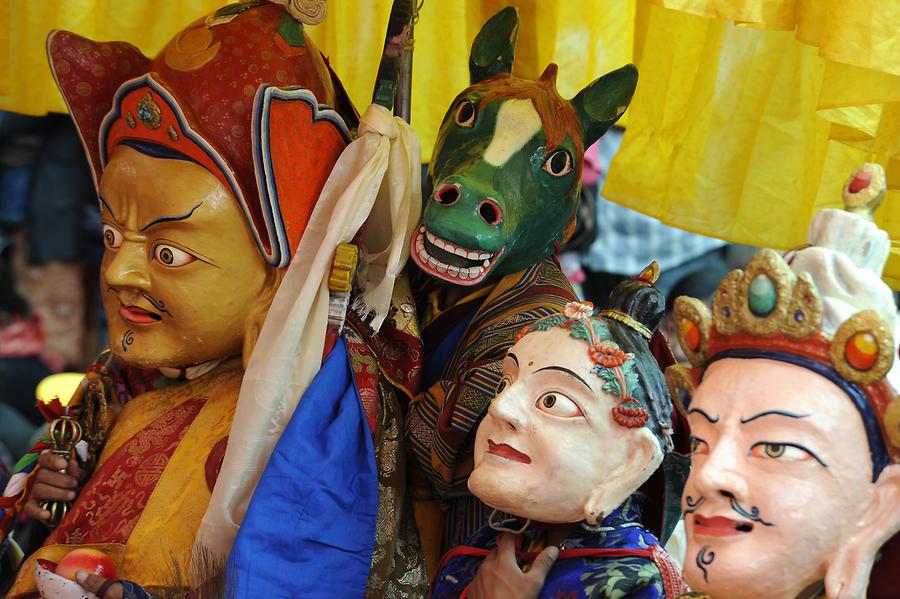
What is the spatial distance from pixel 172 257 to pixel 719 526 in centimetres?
115

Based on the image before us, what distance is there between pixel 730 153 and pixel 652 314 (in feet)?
2.26

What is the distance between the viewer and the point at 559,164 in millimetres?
2246

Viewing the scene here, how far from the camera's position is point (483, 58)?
239cm

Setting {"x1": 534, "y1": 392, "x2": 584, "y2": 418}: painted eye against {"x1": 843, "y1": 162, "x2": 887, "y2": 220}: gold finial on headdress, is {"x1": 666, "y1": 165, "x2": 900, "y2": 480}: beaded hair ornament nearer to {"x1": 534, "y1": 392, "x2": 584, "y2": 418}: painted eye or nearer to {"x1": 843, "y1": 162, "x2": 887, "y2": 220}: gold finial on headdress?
{"x1": 843, "y1": 162, "x2": 887, "y2": 220}: gold finial on headdress

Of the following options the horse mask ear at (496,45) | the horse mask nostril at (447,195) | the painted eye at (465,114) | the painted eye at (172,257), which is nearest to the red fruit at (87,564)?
the painted eye at (172,257)

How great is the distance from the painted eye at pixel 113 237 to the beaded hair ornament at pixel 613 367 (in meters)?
0.87

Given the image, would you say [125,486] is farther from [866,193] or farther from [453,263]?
[866,193]

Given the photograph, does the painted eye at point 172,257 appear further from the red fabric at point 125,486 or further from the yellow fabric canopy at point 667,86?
the yellow fabric canopy at point 667,86

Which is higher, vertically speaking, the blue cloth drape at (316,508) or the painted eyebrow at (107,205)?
the painted eyebrow at (107,205)

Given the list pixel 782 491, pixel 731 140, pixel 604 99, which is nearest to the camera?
pixel 782 491

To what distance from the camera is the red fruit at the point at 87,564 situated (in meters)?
2.09

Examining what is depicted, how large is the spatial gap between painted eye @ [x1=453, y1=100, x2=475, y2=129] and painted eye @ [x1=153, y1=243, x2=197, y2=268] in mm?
538

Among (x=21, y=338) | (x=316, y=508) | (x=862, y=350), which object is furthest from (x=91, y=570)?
(x=21, y=338)

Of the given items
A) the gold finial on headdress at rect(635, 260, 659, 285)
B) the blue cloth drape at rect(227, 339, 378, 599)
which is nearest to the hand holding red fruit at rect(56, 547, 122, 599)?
the blue cloth drape at rect(227, 339, 378, 599)
